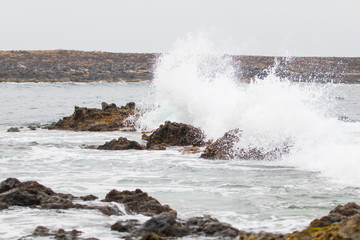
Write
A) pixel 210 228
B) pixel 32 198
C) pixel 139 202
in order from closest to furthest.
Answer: pixel 210 228 → pixel 139 202 → pixel 32 198

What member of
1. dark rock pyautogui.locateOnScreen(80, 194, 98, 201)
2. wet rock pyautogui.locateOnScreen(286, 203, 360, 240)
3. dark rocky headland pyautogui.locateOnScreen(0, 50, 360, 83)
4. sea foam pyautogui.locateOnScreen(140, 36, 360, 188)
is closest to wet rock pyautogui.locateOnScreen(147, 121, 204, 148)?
sea foam pyautogui.locateOnScreen(140, 36, 360, 188)

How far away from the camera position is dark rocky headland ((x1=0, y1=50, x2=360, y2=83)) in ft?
245

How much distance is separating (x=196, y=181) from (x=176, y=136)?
211 inches

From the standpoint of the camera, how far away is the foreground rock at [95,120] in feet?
64.1

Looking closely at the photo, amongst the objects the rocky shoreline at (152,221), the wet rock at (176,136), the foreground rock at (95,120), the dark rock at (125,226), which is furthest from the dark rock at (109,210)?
the foreground rock at (95,120)

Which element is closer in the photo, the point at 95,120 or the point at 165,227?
the point at 165,227

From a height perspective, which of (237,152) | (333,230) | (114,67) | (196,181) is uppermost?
(114,67)

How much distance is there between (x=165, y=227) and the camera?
231 inches

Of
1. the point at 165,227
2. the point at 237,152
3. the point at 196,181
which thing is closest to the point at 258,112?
the point at 237,152

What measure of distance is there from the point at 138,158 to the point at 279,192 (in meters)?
4.52

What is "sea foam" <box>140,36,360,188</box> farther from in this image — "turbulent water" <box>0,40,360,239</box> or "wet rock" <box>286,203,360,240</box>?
"wet rock" <box>286,203,360,240</box>

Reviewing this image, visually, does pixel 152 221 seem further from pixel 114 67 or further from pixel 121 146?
pixel 114 67

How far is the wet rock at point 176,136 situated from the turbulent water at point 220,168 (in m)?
0.64

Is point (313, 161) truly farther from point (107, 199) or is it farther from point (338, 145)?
point (107, 199)
